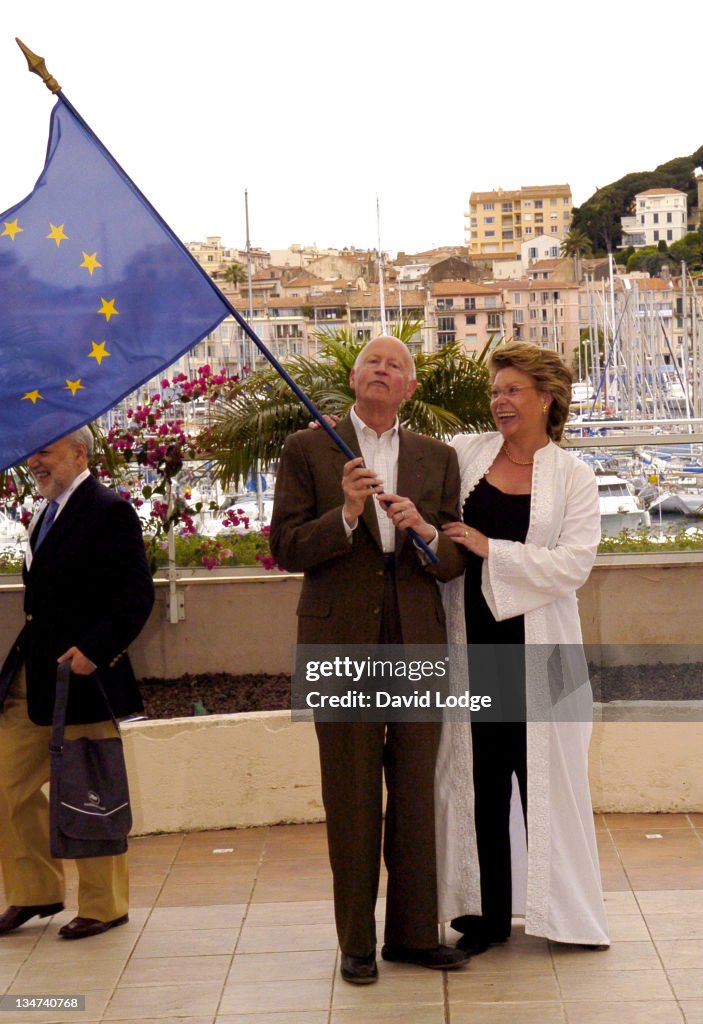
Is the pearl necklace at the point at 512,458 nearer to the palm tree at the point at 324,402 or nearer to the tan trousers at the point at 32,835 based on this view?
the tan trousers at the point at 32,835

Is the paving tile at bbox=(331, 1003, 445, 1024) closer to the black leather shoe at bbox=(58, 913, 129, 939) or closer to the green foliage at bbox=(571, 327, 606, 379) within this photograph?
the black leather shoe at bbox=(58, 913, 129, 939)

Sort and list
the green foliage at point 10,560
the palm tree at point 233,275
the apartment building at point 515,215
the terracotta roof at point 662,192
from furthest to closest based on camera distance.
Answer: the apartment building at point 515,215 → the terracotta roof at point 662,192 → the palm tree at point 233,275 → the green foliage at point 10,560

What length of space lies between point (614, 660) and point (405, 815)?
11.5ft

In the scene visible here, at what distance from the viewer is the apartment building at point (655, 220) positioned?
110 meters

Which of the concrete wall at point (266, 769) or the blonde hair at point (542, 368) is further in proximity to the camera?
the concrete wall at point (266, 769)

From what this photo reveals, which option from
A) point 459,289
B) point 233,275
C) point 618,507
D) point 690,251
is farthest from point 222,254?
Result: point 618,507

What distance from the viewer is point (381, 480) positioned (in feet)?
13.4

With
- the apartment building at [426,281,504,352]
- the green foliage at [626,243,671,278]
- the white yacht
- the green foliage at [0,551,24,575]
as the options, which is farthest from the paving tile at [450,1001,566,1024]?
the green foliage at [626,243,671,278]

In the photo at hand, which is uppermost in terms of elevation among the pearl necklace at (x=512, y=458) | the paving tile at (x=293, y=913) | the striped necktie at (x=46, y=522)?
the pearl necklace at (x=512, y=458)

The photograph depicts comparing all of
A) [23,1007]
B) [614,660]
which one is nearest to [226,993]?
[23,1007]

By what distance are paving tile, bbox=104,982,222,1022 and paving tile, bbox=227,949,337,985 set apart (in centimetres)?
11

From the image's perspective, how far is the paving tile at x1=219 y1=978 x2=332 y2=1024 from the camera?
13.2 feet

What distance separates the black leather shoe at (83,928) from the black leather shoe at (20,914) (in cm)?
10

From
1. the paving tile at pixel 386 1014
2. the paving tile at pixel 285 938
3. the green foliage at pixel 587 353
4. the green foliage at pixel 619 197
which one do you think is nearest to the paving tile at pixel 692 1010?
the paving tile at pixel 386 1014
